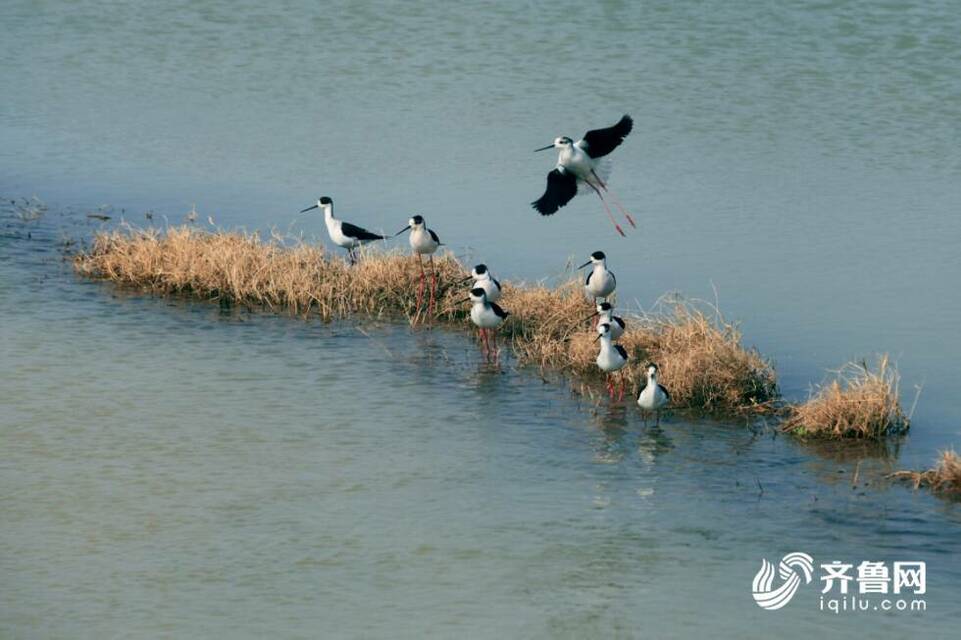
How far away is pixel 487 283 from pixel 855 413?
3.93 metres

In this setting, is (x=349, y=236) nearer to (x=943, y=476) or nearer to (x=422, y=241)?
(x=422, y=241)

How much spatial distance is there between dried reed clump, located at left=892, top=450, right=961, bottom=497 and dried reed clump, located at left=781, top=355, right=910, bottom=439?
0.89 meters

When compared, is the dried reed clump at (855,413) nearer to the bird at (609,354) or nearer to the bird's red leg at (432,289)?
the bird at (609,354)

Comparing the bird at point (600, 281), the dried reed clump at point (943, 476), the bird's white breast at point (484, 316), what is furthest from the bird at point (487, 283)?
the dried reed clump at point (943, 476)

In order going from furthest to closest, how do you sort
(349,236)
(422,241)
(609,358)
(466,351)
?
(349,236) < (422,241) < (466,351) < (609,358)

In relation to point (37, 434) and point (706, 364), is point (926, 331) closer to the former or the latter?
point (706, 364)

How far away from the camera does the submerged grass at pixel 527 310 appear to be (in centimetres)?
1298

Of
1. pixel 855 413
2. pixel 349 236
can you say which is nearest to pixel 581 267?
pixel 349 236

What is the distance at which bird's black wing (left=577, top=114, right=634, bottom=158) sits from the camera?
15.4 m

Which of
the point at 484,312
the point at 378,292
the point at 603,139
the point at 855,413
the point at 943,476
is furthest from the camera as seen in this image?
the point at 378,292

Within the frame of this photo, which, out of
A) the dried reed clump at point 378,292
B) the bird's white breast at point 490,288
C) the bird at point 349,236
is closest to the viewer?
the dried reed clump at point 378,292

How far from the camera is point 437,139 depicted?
24.9 m

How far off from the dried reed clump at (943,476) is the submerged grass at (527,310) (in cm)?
96

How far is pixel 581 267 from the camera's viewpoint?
1566 centimetres
